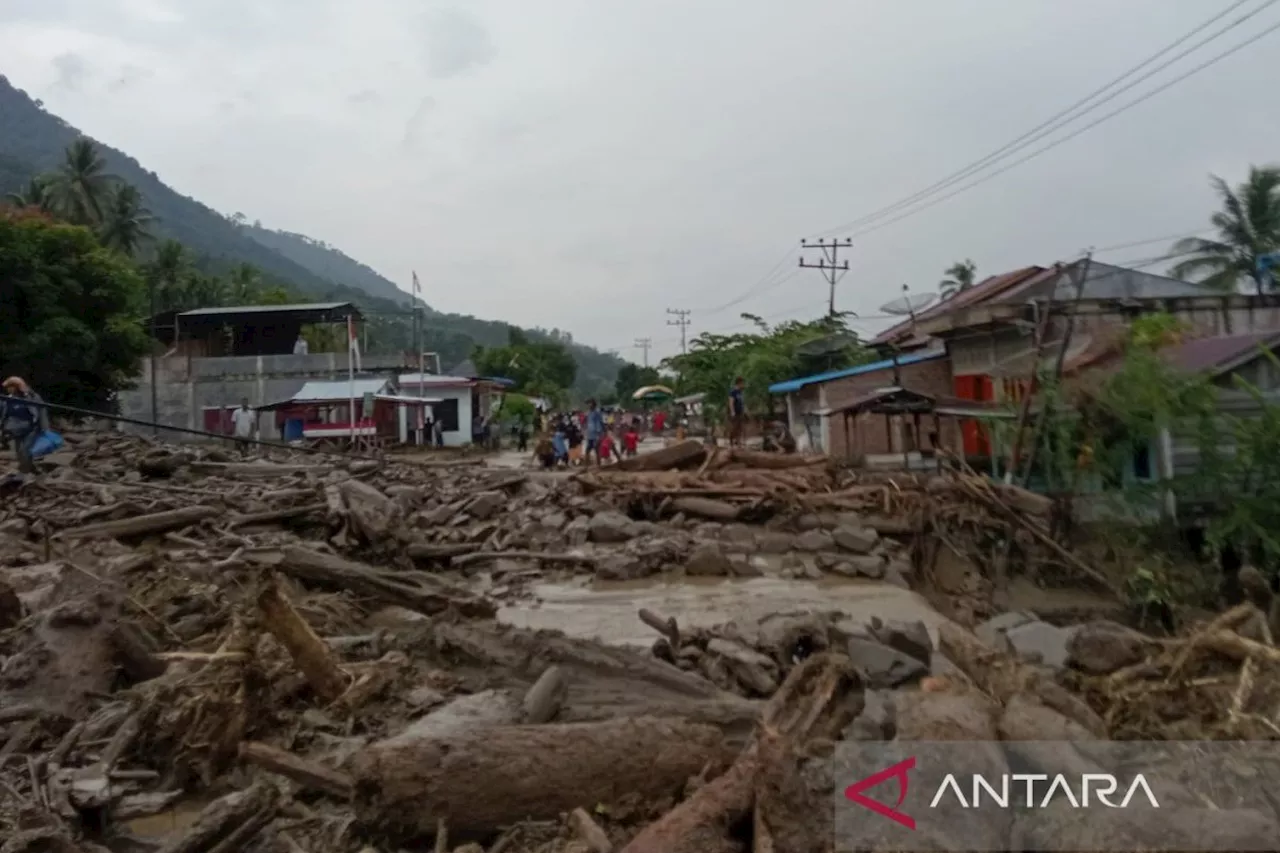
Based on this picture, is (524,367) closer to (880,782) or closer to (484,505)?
(484,505)

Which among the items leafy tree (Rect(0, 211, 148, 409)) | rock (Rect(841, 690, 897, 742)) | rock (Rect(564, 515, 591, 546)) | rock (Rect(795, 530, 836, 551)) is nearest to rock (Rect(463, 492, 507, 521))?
rock (Rect(564, 515, 591, 546))

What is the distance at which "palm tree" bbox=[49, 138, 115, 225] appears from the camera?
51.6 metres

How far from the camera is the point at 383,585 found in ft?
28.0

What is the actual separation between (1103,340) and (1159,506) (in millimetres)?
4705

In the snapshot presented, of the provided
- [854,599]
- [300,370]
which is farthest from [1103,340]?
[300,370]

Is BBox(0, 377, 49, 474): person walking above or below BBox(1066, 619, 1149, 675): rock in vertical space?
above

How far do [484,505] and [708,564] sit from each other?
169 inches

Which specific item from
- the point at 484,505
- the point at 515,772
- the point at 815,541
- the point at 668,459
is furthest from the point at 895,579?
the point at 515,772

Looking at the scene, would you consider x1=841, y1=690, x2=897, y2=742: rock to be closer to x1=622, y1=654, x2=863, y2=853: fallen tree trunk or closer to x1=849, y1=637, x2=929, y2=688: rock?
x1=622, y1=654, x2=863, y2=853: fallen tree trunk

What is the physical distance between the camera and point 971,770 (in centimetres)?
351

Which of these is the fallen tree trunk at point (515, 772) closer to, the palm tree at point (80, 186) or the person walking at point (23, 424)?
the person walking at point (23, 424)

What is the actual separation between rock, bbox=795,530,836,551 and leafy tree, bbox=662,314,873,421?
60.6 ft

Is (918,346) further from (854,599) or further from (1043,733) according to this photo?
(1043,733)

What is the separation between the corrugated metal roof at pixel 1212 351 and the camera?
12.8 meters
